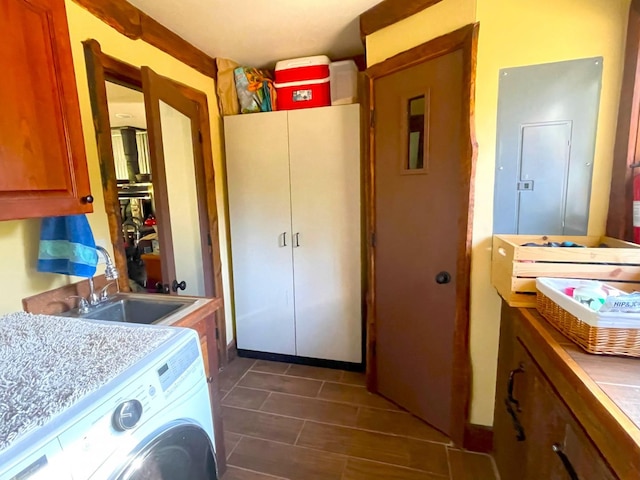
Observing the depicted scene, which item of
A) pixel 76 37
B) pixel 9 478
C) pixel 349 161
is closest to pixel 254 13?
pixel 76 37

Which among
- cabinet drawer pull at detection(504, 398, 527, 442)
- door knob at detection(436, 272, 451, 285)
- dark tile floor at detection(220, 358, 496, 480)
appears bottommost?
dark tile floor at detection(220, 358, 496, 480)

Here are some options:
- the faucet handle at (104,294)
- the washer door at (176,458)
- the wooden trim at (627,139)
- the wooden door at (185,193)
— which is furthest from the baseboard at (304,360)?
the wooden trim at (627,139)

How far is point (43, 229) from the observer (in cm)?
127

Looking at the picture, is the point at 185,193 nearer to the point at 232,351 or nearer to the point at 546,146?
the point at 232,351

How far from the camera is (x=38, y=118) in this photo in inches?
40.3

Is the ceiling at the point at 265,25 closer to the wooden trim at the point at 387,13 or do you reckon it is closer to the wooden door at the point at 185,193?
the wooden trim at the point at 387,13

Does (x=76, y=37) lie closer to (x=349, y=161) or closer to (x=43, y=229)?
(x=43, y=229)

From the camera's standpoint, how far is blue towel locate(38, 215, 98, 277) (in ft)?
4.17

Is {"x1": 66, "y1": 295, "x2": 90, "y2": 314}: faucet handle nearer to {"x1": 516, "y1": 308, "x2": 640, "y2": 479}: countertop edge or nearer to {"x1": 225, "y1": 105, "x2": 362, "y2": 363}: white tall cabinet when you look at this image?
{"x1": 225, "y1": 105, "x2": 362, "y2": 363}: white tall cabinet

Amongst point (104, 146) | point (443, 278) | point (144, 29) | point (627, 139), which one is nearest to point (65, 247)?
point (104, 146)

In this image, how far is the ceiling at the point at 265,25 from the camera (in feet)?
5.65

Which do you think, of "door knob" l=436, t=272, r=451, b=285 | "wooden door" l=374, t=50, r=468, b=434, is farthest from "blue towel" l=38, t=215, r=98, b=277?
"door knob" l=436, t=272, r=451, b=285

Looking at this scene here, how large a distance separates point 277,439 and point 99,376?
4.49ft

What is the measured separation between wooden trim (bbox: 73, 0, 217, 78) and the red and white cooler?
562 millimetres
